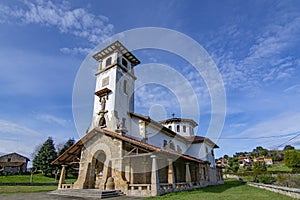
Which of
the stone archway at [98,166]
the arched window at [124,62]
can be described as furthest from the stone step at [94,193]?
the arched window at [124,62]

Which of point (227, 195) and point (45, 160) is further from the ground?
point (45, 160)

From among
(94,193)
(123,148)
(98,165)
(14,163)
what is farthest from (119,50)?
(14,163)

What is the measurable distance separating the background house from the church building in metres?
36.6

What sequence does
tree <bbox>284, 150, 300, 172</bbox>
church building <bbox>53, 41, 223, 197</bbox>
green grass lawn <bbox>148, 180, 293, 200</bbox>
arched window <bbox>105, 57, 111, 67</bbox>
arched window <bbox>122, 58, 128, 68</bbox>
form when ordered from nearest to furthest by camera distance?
green grass lawn <bbox>148, 180, 293, 200</bbox> < church building <bbox>53, 41, 223, 197</bbox> < arched window <bbox>105, 57, 111, 67</bbox> < arched window <bbox>122, 58, 128, 68</bbox> < tree <bbox>284, 150, 300, 172</bbox>

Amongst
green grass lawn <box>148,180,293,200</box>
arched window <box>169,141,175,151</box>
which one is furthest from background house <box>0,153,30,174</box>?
green grass lawn <box>148,180,293,200</box>

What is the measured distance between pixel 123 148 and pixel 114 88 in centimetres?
780

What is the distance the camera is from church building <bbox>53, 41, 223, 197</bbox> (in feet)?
47.4

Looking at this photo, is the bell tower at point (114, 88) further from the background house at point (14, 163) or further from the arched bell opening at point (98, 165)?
the background house at point (14, 163)

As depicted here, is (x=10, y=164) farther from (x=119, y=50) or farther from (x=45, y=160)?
(x=119, y=50)

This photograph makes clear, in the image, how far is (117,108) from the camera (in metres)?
20.3

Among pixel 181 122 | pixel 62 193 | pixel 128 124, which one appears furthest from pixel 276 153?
pixel 62 193

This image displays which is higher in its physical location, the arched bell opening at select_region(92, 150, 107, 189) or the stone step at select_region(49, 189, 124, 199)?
the arched bell opening at select_region(92, 150, 107, 189)

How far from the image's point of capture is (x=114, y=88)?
2123cm

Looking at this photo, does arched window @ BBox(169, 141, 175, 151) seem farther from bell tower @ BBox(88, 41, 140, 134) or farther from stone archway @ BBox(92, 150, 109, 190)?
stone archway @ BBox(92, 150, 109, 190)
